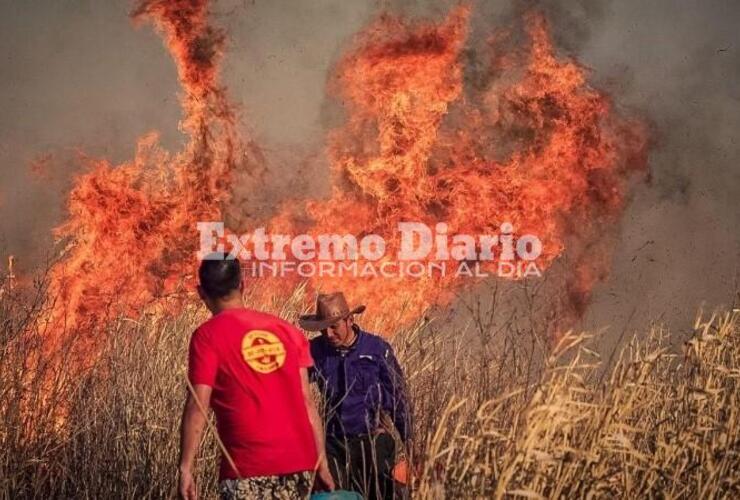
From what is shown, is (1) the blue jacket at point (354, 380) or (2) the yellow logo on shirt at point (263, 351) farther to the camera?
(1) the blue jacket at point (354, 380)

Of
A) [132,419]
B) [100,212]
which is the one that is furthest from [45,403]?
[100,212]

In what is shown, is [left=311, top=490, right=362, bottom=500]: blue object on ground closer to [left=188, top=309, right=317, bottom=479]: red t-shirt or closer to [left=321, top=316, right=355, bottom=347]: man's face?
[left=188, top=309, right=317, bottom=479]: red t-shirt

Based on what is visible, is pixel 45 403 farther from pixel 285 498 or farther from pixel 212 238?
pixel 212 238

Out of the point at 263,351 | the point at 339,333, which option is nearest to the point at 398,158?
the point at 339,333

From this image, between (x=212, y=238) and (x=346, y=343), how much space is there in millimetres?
9056

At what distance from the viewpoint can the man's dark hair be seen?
4.78 metres

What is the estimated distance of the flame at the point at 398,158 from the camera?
573 inches

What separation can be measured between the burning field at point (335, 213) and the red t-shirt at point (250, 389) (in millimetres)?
2159

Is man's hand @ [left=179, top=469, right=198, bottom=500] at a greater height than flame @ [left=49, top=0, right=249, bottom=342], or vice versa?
flame @ [left=49, top=0, right=249, bottom=342]

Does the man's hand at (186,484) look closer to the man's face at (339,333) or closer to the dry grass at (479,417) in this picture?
the dry grass at (479,417)

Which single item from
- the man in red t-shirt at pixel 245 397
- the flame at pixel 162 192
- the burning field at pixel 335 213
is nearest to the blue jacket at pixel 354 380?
the burning field at pixel 335 213

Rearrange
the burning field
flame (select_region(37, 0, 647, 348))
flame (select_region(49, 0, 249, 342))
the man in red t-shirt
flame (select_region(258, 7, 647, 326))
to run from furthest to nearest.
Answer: flame (select_region(258, 7, 647, 326)), flame (select_region(37, 0, 647, 348)), flame (select_region(49, 0, 249, 342)), the burning field, the man in red t-shirt

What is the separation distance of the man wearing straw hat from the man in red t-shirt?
1.67 m

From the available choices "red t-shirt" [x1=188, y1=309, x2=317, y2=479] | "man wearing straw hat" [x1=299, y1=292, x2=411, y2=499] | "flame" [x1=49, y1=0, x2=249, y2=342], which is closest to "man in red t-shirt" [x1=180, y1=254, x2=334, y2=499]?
Result: "red t-shirt" [x1=188, y1=309, x2=317, y2=479]
